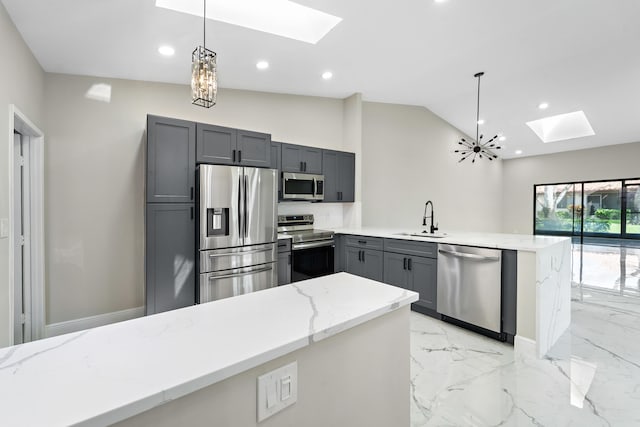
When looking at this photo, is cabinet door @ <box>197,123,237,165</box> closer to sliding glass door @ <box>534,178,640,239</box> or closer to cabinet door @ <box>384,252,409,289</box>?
cabinet door @ <box>384,252,409,289</box>

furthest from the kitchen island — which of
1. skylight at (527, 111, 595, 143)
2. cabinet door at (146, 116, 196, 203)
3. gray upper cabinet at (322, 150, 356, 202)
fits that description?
skylight at (527, 111, 595, 143)

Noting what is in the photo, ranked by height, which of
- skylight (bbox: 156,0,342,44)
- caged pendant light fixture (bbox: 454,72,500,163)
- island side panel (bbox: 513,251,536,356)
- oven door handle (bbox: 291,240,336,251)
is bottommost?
island side panel (bbox: 513,251,536,356)

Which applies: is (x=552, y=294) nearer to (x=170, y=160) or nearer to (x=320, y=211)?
(x=320, y=211)

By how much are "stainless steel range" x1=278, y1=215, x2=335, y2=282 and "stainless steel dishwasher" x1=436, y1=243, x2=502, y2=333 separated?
1.52 meters

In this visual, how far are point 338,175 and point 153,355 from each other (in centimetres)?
414

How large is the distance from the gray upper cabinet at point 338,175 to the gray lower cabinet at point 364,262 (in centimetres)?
92

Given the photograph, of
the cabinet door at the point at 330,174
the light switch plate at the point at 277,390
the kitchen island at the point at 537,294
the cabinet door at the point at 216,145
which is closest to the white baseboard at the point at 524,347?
the kitchen island at the point at 537,294

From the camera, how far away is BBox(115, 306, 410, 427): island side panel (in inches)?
25.7

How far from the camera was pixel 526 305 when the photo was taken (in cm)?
253

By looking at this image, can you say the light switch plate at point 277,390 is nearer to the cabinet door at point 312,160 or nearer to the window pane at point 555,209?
the cabinet door at point 312,160

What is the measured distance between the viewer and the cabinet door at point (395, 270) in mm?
3526

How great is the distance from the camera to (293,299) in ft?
3.63

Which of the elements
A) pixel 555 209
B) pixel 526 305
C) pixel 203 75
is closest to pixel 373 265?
pixel 526 305

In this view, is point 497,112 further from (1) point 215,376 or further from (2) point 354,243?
(1) point 215,376
